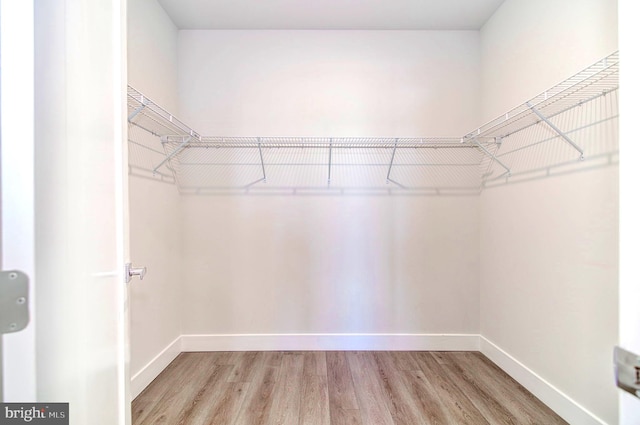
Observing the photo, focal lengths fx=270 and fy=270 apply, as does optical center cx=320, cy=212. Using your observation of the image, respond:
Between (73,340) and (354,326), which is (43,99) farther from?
(354,326)

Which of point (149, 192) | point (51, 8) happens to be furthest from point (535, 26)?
point (149, 192)

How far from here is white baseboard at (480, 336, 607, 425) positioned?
4.58 ft

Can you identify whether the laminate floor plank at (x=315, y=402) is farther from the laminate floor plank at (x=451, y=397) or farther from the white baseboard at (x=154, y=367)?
the white baseboard at (x=154, y=367)

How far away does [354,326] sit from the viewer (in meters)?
2.27

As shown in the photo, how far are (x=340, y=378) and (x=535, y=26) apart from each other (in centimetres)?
263

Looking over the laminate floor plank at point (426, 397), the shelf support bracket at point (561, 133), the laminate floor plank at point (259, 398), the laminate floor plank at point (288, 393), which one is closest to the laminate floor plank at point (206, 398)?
the laminate floor plank at point (259, 398)

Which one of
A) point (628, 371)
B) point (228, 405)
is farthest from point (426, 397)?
point (628, 371)

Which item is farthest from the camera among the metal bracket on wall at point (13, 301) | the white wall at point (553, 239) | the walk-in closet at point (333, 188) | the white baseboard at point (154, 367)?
the walk-in closet at point (333, 188)

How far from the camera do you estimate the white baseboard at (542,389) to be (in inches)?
54.9

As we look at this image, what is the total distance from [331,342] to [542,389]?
1389mm

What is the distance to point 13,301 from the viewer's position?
17.2 inches

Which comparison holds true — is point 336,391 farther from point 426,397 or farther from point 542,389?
point 542,389

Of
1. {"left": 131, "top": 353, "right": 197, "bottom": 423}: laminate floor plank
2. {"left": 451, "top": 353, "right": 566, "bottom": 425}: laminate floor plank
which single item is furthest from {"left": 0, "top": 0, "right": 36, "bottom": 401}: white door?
{"left": 451, "top": 353, "right": 566, "bottom": 425}: laminate floor plank

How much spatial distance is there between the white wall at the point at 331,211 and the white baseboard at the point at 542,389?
0.27 m
